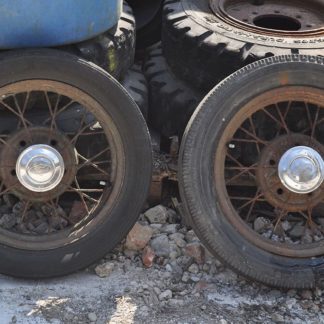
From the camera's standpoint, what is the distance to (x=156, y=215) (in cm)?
332

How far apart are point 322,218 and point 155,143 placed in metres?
0.92

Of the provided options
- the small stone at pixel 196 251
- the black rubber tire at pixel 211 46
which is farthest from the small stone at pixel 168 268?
the black rubber tire at pixel 211 46

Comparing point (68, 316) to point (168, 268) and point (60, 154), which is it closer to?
point (168, 268)

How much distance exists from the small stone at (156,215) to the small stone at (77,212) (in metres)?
0.30

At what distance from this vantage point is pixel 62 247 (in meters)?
2.97

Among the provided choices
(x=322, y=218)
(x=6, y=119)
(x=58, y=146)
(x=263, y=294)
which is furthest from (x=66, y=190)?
(x=322, y=218)

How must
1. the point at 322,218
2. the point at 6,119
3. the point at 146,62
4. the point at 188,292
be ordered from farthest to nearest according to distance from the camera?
the point at 146,62 → the point at 322,218 → the point at 6,119 → the point at 188,292

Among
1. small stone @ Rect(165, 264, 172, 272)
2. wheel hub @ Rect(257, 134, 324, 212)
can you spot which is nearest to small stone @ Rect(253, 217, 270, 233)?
wheel hub @ Rect(257, 134, 324, 212)

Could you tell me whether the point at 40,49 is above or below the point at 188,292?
above

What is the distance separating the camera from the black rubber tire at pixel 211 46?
323 centimetres

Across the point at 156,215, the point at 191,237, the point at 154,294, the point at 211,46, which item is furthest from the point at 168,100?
the point at 154,294

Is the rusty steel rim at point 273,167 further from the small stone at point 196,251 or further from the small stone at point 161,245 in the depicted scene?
the small stone at point 161,245

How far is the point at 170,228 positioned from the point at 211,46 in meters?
0.89

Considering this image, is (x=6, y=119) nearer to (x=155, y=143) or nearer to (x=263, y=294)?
(x=155, y=143)
